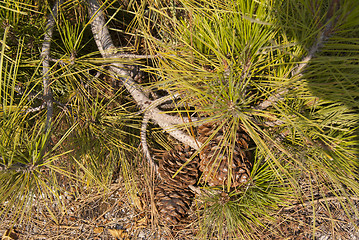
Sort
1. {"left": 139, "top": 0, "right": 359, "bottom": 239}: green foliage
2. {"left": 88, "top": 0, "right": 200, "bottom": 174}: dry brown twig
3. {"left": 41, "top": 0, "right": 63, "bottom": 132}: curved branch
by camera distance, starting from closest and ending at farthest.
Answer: {"left": 139, "top": 0, "right": 359, "bottom": 239}: green foliage < {"left": 41, "top": 0, "right": 63, "bottom": 132}: curved branch < {"left": 88, "top": 0, "right": 200, "bottom": 174}: dry brown twig

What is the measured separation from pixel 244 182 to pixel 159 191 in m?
0.38

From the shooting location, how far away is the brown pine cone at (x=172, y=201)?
0.99 metres

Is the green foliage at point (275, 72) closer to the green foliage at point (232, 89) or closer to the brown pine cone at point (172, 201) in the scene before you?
the green foliage at point (232, 89)

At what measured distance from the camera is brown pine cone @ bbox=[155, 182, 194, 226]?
0.99m

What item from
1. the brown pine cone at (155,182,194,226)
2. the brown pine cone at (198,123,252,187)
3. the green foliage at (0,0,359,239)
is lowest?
the brown pine cone at (155,182,194,226)

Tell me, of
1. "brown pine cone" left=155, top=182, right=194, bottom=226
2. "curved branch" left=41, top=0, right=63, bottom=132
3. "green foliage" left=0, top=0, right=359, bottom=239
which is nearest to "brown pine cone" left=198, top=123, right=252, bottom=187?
"green foliage" left=0, top=0, right=359, bottom=239

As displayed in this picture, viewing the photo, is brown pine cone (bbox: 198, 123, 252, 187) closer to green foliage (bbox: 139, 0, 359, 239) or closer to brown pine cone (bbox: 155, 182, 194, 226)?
green foliage (bbox: 139, 0, 359, 239)

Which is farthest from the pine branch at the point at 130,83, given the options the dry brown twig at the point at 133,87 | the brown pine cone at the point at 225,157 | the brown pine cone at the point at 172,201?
the brown pine cone at the point at 172,201

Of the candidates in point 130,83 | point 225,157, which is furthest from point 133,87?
point 225,157

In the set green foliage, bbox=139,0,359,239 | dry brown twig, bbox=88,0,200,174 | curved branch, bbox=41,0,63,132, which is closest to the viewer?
green foliage, bbox=139,0,359,239

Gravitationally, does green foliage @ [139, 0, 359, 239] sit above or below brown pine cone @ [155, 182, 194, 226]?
above

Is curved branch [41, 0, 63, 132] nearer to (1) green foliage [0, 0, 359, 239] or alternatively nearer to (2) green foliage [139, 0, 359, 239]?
(1) green foliage [0, 0, 359, 239]

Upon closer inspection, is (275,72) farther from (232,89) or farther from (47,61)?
(47,61)

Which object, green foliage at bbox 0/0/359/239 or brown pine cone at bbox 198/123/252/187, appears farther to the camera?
brown pine cone at bbox 198/123/252/187
